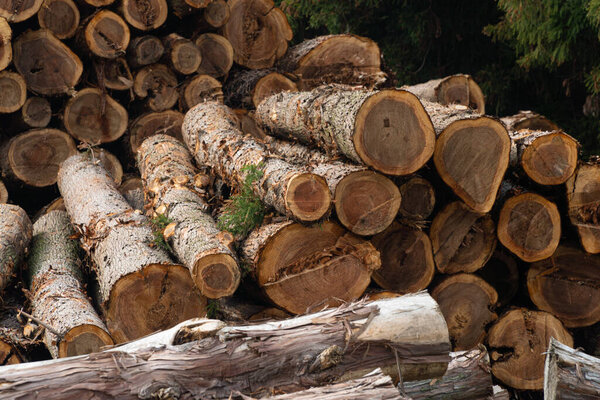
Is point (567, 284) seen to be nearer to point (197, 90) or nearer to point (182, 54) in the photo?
point (197, 90)

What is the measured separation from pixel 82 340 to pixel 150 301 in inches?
16.9

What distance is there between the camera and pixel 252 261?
12.4 ft

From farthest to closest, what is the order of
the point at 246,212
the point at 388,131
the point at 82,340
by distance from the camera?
the point at 246,212 → the point at 388,131 → the point at 82,340

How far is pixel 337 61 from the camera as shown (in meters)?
6.88

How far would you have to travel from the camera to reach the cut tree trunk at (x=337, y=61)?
6.83 m

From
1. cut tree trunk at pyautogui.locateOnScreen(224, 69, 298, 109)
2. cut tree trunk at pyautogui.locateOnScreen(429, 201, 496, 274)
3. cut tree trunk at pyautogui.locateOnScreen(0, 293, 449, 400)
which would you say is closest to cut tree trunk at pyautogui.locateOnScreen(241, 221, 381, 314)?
cut tree trunk at pyautogui.locateOnScreen(429, 201, 496, 274)

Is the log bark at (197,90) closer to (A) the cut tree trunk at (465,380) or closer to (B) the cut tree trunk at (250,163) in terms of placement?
(B) the cut tree trunk at (250,163)

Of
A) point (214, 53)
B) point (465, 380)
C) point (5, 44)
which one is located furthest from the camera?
point (214, 53)

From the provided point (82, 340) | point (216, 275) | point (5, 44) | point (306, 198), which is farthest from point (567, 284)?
point (5, 44)

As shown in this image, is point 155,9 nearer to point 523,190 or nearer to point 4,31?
point 4,31

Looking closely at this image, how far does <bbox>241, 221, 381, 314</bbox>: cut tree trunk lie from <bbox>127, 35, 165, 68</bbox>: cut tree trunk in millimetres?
3322

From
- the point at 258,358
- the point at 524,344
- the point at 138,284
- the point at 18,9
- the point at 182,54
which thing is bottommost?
the point at 524,344

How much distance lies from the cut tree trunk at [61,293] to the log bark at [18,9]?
1.83 metres

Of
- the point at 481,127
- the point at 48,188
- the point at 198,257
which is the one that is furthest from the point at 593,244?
the point at 48,188
